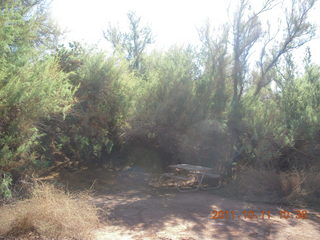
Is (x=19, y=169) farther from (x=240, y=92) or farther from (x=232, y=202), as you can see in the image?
(x=240, y=92)

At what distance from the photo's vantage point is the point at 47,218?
5.18 m

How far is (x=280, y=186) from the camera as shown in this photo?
894 centimetres

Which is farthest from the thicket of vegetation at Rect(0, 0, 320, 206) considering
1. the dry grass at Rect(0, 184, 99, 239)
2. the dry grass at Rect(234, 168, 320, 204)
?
the dry grass at Rect(0, 184, 99, 239)

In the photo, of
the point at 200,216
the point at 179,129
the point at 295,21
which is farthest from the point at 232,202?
the point at 295,21

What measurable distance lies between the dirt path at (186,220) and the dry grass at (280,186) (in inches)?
26.5

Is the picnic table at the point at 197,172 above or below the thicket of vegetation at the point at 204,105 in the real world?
below

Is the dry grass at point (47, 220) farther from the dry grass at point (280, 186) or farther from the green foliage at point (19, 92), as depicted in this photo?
the dry grass at point (280, 186)

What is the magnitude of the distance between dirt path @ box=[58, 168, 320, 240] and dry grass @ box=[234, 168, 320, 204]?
674 mm
